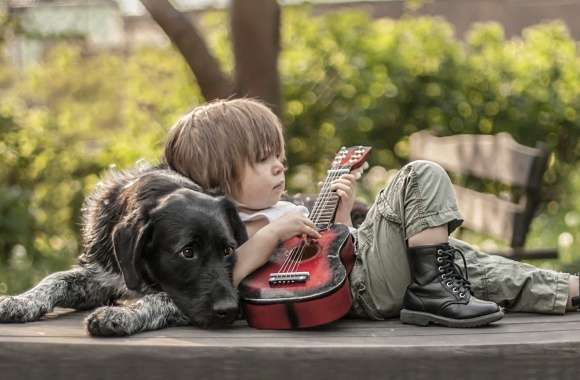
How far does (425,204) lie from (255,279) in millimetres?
662

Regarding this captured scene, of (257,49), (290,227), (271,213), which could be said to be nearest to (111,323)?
(290,227)

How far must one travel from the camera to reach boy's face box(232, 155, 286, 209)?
3721 mm

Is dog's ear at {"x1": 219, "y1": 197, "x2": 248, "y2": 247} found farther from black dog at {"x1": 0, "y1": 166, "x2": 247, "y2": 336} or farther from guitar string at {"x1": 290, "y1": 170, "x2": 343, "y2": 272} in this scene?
guitar string at {"x1": 290, "y1": 170, "x2": 343, "y2": 272}

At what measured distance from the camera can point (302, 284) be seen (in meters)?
3.27

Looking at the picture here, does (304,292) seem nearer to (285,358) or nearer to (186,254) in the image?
(285,358)

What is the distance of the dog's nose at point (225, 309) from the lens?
3.17 meters

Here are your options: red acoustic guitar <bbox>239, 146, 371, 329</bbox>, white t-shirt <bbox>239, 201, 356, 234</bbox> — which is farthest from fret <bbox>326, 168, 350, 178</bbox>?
red acoustic guitar <bbox>239, 146, 371, 329</bbox>

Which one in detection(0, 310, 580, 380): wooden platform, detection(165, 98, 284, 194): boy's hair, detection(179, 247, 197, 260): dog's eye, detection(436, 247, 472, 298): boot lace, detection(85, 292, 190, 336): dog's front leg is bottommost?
detection(0, 310, 580, 380): wooden platform

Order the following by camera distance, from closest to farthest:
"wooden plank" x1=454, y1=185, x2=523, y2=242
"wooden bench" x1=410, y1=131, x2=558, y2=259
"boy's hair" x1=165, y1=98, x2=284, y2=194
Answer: "boy's hair" x1=165, y1=98, x2=284, y2=194 < "wooden bench" x1=410, y1=131, x2=558, y2=259 < "wooden plank" x1=454, y1=185, x2=523, y2=242

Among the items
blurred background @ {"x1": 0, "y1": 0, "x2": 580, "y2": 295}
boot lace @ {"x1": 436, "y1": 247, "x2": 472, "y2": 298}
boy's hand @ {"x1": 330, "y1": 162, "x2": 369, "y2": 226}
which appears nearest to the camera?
boot lace @ {"x1": 436, "y1": 247, "x2": 472, "y2": 298}

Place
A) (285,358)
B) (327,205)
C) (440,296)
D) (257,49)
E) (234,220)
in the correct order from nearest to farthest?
Result: (285,358), (440,296), (234,220), (327,205), (257,49)

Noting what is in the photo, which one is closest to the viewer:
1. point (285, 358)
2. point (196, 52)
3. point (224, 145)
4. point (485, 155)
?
point (285, 358)

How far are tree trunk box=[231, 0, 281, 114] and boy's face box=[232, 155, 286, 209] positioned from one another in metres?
2.45

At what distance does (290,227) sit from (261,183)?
332 mm
